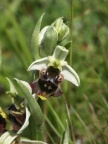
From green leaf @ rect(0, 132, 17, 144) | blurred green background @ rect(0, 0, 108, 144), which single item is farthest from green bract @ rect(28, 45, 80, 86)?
blurred green background @ rect(0, 0, 108, 144)

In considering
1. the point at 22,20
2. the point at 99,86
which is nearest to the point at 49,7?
the point at 22,20

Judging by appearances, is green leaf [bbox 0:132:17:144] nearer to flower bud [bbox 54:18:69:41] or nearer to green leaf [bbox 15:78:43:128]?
green leaf [bbox 15:78:43:128]

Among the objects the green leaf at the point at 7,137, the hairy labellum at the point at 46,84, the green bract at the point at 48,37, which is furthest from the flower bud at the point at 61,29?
the green leaf at the point at 7,137

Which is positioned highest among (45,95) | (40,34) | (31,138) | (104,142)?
(40,34)

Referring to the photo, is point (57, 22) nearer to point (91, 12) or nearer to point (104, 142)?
point (104, 142)

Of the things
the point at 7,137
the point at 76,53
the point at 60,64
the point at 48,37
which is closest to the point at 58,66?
the point at 60,64
